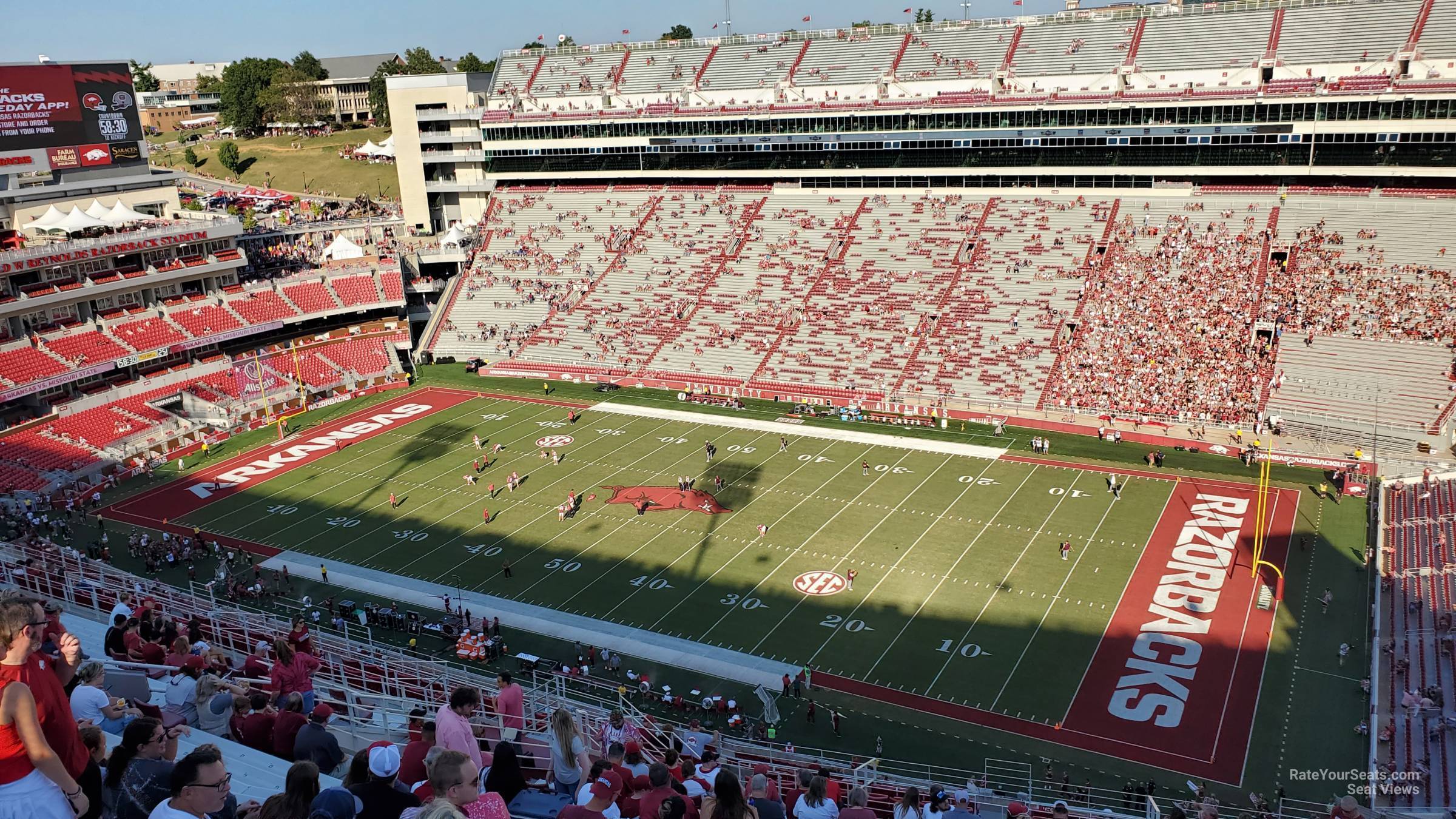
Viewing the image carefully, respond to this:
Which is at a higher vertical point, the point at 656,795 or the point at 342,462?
the point at 656,795

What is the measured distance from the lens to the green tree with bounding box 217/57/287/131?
115125 millimetres

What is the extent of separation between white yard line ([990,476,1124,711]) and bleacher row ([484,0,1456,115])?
24106 millimetres

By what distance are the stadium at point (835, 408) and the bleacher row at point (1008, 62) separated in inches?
10.1

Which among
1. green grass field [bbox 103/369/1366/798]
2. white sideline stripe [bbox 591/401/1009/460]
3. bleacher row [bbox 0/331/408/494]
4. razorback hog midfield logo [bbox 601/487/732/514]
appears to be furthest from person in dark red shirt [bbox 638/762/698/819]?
bleacher row [bbox 0/331/408/494]

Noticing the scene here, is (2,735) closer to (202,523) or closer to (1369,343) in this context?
(202,523)

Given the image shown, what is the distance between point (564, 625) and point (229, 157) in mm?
90784

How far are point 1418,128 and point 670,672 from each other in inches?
1540

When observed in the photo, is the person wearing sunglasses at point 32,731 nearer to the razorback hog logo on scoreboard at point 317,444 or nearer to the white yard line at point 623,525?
the white yard line at point 623,525

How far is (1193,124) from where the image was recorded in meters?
47.6

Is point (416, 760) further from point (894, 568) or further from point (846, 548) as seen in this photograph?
point (846, 548)

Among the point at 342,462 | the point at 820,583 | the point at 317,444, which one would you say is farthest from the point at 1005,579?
the point at 317,444

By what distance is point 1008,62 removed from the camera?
53.8 m

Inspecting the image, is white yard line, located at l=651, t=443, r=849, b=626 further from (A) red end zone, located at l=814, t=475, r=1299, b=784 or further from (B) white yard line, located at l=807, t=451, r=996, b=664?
(A) red end zone, located at l=814, t=475, r=1299, b=784

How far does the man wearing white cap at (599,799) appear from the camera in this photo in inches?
317
